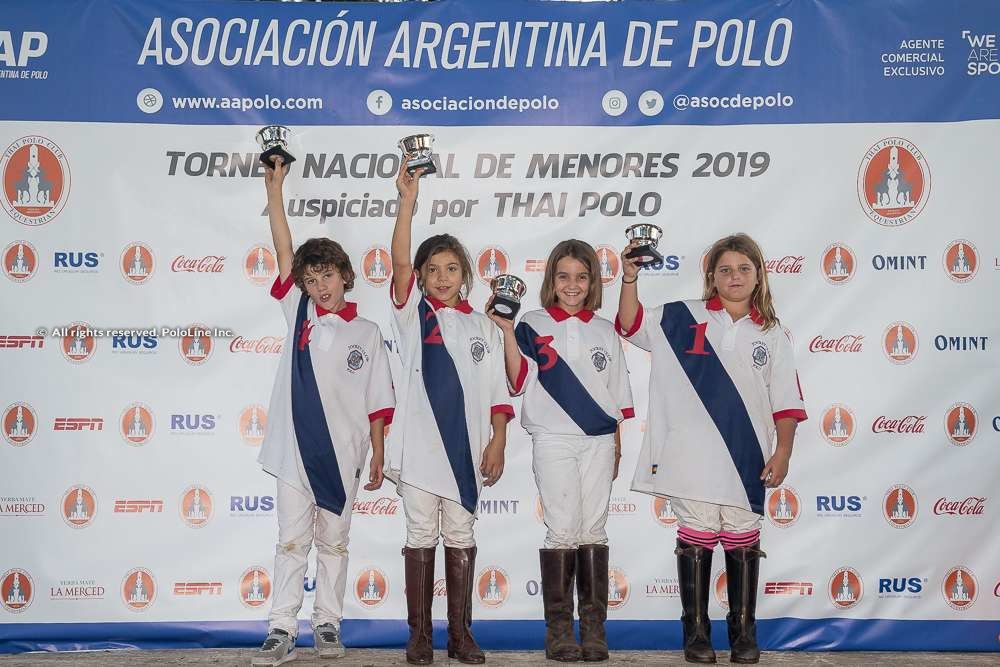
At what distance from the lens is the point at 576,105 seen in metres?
5.27

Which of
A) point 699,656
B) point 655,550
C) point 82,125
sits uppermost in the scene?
point 82,125

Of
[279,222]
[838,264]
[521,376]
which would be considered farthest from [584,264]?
[279,222]

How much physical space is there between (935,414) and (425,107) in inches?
126

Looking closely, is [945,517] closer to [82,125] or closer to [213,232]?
[213,232]

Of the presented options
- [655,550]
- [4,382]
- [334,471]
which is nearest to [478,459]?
[334,471]

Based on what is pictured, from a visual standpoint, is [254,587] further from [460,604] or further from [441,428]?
[441,428]

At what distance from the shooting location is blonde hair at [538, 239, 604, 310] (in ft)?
15.9

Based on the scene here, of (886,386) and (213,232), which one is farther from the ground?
(213,232)

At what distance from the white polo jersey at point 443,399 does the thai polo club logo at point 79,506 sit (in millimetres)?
1679

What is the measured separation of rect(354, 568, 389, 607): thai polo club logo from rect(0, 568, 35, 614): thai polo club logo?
5.61 feet

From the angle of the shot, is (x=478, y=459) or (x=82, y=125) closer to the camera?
(x=478, y=459)

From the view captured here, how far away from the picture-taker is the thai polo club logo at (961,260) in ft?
17.0

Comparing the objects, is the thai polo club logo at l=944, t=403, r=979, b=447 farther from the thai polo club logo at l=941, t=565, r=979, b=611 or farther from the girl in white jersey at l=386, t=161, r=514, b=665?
the girl in white jersey at l=386, t=161, r=514, b=665

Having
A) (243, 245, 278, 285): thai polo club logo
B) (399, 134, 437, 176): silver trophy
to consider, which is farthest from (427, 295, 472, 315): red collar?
(243, 245, 278, 285): thai polo club logo
